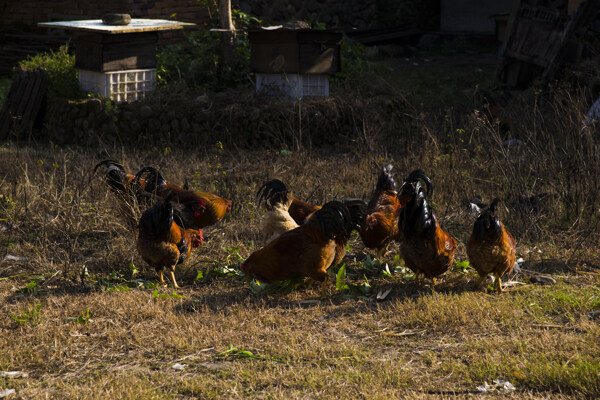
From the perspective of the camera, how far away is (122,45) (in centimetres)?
1135

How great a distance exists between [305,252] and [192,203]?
1794mm

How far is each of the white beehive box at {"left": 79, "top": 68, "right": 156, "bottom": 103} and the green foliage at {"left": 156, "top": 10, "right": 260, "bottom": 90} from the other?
1.14ft

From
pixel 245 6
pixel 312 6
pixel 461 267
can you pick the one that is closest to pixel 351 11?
pixel 312 6

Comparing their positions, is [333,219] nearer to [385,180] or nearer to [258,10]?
[385,180]

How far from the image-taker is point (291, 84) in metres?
11.6

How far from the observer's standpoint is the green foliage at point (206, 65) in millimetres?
12438

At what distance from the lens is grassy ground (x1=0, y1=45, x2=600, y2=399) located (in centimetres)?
420

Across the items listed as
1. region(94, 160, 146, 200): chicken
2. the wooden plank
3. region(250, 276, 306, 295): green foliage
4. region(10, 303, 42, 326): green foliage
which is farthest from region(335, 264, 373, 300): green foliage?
the wooden plank

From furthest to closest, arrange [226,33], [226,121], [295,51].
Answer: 1. [226,33]
2. [295,51]
3. [226,121]

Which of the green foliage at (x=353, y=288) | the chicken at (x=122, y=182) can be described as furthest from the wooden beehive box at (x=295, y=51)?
the green foliage at (x=353, y=288)

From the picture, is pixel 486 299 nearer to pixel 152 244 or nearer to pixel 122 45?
pixel 152 244

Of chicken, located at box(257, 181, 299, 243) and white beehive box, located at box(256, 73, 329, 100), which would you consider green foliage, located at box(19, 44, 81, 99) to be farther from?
chicken, located at box(257, 181, 299, 243)

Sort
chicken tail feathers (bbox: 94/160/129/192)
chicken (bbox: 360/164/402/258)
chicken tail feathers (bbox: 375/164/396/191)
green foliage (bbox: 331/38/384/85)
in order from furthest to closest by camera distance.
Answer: green foliage (bbox: 331/38/384/85), chicken tail feathers (bbox: 94/160/129/192), chicken tail feathers (bbox: 375/164/396/191), chicken (bbox: 360/164/402/258)

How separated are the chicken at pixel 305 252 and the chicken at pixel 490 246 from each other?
1139mm
